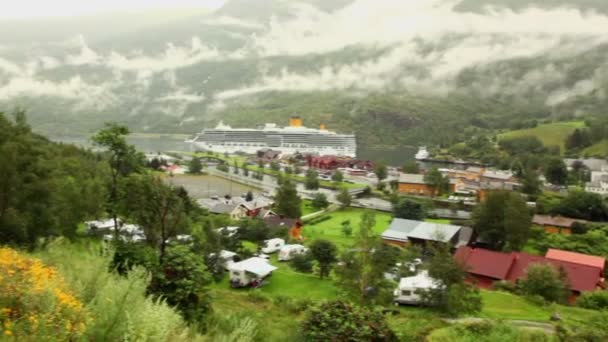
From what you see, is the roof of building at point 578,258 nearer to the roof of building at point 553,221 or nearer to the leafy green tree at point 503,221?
the leafy green tree at point 503,221

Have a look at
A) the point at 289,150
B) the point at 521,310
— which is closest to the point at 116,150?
the point at 521,310

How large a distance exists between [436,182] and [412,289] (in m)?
20.8

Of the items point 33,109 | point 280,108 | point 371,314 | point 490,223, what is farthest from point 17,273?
point 33,109

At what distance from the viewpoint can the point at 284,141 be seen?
59.0 metres

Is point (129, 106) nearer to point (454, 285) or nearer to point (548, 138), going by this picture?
point (548, 138)

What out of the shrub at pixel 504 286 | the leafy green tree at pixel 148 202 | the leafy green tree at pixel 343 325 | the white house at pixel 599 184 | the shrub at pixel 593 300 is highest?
the leafy green tree at pixel 148 202

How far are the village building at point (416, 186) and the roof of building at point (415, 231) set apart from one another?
11.7m

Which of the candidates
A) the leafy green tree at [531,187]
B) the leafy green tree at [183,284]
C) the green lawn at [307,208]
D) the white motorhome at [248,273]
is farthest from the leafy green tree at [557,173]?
the leafy green tree at [183,284]

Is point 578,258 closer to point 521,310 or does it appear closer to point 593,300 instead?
point 593,300

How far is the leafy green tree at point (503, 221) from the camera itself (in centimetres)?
1770

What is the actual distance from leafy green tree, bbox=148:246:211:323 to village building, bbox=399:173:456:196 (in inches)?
1058

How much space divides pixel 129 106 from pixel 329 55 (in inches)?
2874

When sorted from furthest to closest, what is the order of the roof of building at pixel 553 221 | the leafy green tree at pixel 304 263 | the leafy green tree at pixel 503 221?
the roof of building at pixel 553 221 < the leafy green tree at pixel 503 221 < the leafy green tree at pixel 304 263

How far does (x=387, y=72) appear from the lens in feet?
468
